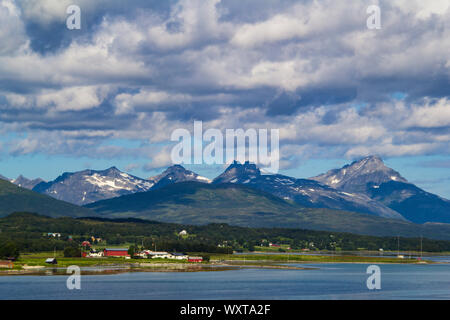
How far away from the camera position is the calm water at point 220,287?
4353 inches

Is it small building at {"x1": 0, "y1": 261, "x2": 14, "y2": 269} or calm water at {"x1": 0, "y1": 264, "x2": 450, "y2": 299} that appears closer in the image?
calm water at {"x1": 0, "y1": 264, "x2": 450, "y2": 299}

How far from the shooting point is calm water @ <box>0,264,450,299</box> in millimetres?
110562

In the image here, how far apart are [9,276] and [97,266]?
37042 millimetres

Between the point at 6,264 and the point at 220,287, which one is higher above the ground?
the point at 6,264

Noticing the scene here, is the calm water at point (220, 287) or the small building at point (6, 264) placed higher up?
the small building at point (6, 264)

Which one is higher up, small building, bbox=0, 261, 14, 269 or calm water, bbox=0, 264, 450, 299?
small building, bbox=0, 261, 14, 269

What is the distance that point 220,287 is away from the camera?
12544cm

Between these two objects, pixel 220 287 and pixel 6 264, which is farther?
pixel 6 264

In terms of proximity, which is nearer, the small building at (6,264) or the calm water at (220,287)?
the calm water at (220,287)
